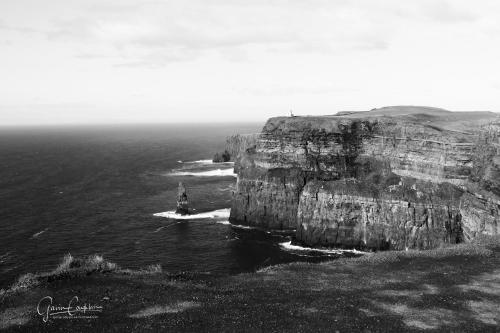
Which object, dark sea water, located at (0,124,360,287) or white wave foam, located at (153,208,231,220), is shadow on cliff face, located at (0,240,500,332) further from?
white wave foam, located at (153,208,231,220)

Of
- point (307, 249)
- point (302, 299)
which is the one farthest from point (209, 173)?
point (302, 299)

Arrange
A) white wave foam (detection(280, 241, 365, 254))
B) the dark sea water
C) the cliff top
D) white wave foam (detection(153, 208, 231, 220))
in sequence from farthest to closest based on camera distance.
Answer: white wave foam (detection(153, 208, 231, 220)), the cliff top, white wave foam (detection(280, 241, 365, 254)), the dark sea water

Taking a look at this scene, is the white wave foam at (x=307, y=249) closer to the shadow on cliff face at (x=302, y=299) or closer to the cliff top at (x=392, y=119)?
the cliff top at (x=392, y=119)

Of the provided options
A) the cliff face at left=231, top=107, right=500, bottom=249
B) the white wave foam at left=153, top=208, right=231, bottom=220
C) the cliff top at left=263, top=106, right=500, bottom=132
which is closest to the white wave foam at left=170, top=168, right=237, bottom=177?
the white wave foam at left=153, top=208, right=231, bottom=220

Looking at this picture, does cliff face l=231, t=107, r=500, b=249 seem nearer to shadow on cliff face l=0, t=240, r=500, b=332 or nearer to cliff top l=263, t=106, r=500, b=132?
cliff top l=263, t=106, r=500, b=132

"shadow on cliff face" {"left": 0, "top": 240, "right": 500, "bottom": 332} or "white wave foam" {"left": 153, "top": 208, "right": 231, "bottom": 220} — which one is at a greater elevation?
"shadow on cliff face" {"left": 0, "top": 240, "right": 500, "bottom": 332}

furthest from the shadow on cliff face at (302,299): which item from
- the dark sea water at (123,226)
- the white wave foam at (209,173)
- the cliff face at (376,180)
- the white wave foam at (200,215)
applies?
the white wave foam at (209,173)

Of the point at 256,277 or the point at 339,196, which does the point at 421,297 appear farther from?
the point at 339,196

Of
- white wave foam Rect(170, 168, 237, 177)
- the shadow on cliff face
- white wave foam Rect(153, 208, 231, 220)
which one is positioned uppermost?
the shadow on cliff face

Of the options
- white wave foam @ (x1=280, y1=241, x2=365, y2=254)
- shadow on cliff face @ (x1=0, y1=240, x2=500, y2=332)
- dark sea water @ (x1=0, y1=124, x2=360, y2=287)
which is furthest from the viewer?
white wave foam @ (x1=280, y1=241, x2=365, y2=254)

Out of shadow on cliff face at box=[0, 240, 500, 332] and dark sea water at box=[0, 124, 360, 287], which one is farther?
dark sea water at box=[0, 124, 360, 287]
